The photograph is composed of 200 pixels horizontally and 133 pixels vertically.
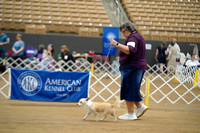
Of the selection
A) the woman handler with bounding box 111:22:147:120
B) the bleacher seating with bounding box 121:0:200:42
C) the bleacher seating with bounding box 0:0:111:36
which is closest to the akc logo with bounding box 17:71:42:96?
the woman handler with bounding box 111:22:147:120

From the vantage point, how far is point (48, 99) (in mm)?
6031

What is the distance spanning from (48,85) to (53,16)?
8.85 metres

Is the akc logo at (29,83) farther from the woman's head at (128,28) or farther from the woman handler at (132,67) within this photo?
the woman's head at (128,28)

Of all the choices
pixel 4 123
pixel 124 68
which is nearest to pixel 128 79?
pixel 124 68

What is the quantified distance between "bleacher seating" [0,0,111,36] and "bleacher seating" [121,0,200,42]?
1565 mm

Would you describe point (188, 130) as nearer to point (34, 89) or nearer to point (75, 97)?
point (75, 97)

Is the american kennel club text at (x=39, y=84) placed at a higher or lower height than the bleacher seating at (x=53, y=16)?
lower

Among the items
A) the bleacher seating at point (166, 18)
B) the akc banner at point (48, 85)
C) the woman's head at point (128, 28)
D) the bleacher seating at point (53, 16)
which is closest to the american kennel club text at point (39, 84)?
the akc banner at point (48, 85)

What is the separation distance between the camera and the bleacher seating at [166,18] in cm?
1453

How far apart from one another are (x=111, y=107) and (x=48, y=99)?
2.02 metres

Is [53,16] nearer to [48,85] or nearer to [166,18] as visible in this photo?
[166,18]

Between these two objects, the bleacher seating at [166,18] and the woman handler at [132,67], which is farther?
the bleacher seating at [166,18]

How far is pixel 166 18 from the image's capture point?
1552cm

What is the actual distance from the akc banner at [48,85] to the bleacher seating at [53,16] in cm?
790
